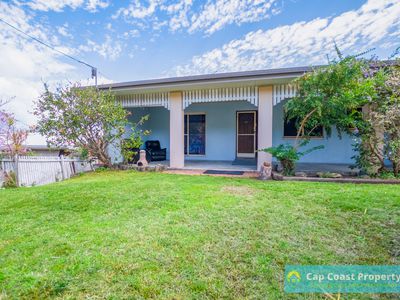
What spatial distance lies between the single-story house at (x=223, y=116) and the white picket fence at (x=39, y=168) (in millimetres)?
1587

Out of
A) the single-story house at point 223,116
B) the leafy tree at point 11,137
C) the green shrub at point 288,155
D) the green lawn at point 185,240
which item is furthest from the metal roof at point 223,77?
the leafy tree at point 11,137

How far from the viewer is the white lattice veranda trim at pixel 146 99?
8.13 meters

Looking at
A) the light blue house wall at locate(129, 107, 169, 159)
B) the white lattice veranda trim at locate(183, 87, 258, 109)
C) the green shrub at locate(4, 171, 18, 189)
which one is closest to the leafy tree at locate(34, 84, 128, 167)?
the green shrub at locate(4, 171, 18, 189)

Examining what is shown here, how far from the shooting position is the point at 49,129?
283 inches

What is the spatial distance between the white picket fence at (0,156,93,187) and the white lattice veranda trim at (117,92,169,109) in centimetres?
285

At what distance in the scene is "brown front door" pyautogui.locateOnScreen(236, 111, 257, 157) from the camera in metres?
9.63

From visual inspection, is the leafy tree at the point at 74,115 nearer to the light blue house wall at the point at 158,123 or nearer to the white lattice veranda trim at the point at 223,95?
the white lattice veranda trim at the point at 223,95

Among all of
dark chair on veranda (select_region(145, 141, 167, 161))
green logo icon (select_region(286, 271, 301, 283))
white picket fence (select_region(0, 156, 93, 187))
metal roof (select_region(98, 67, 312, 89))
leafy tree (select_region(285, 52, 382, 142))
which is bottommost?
green logo icon (select_region(286, 271, 301, 283))

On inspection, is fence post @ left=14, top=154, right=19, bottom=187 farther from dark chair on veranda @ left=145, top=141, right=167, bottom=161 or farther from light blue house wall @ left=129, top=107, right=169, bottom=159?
light blue house wall @ left=129, top=107, right=169, bottom=159

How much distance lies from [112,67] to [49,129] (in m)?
8.52

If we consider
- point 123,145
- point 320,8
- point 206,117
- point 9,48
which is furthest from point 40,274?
point 9,48

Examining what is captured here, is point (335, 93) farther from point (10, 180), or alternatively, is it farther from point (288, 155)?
point (10, 180)

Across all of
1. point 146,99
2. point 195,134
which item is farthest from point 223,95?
point 195,134

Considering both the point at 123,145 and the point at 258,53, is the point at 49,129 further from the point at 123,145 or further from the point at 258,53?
the point at 258,53
